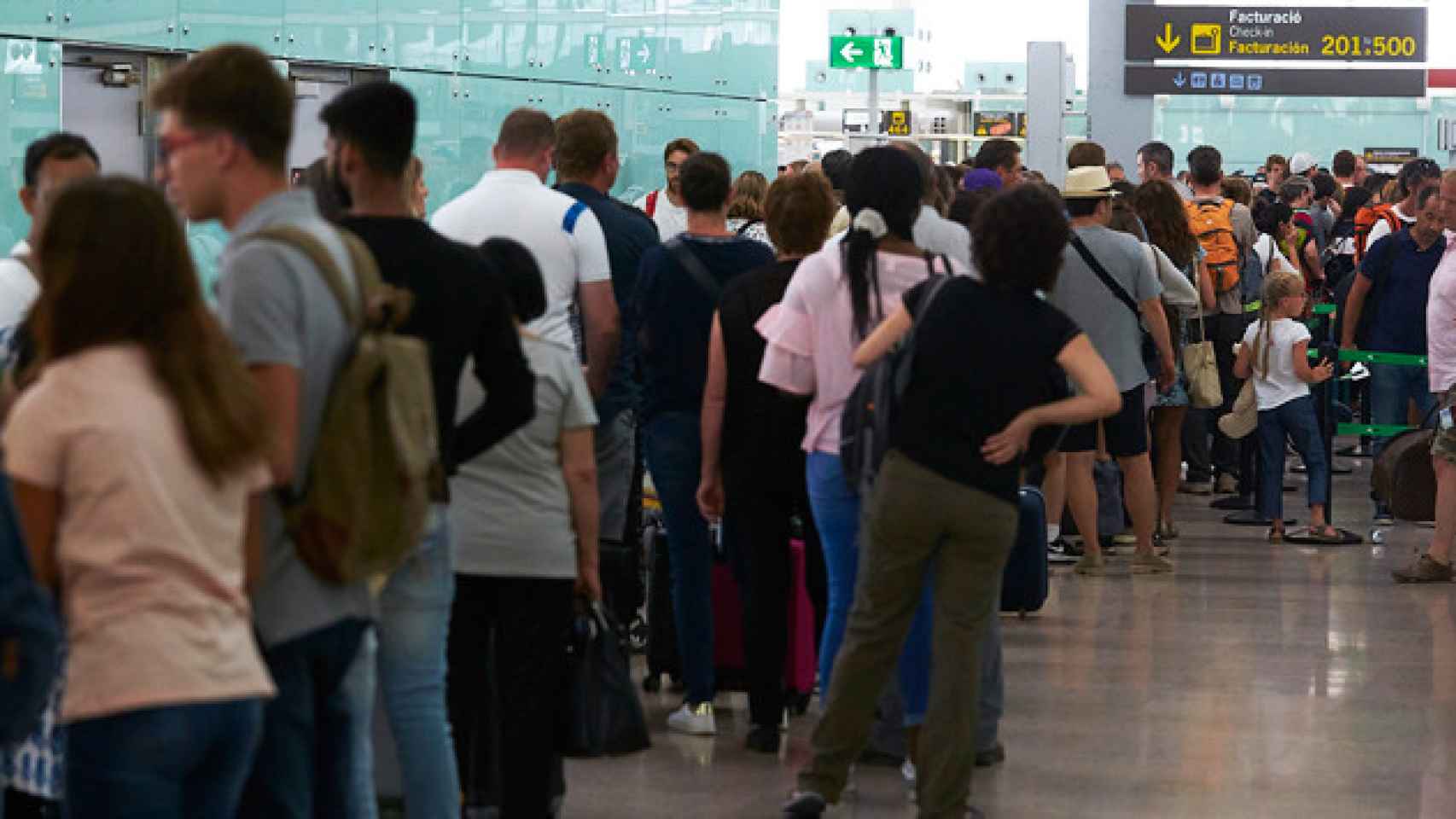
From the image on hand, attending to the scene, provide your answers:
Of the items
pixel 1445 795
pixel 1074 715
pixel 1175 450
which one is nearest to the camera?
pixel 1445 795

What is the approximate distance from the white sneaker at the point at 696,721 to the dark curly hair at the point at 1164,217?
4.79 metres

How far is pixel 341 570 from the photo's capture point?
11.8ft

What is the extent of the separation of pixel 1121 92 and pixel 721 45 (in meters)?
8.21

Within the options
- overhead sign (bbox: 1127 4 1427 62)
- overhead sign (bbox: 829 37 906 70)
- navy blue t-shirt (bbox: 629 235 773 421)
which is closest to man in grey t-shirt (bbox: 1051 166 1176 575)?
navy blue t-shirt (bbox: 629 235 773 421)

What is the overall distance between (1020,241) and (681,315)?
1740mm

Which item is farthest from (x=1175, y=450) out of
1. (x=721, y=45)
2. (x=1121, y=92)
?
(x=1121, y=92)

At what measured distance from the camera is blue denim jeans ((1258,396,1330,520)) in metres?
11.8

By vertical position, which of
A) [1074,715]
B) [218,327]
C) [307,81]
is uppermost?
[307,81]

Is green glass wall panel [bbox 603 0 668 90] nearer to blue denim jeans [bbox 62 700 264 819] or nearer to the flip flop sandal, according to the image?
the flip flop sandal

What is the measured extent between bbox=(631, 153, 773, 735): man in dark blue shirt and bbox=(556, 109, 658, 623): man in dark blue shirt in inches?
6.7

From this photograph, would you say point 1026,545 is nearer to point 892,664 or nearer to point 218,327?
point 892,664

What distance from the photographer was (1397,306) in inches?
480

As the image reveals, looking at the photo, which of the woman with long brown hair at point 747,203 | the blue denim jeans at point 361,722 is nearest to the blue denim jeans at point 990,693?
the blue denim jeans at point 361,722

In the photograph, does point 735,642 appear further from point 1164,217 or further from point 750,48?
point 750,48
